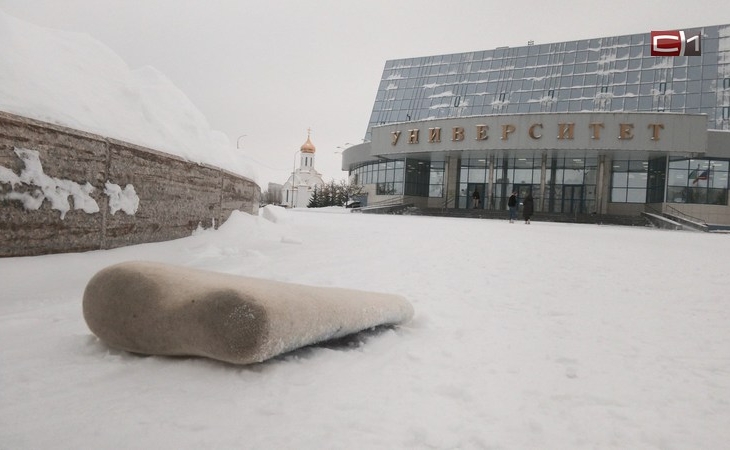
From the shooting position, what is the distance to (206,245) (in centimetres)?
746

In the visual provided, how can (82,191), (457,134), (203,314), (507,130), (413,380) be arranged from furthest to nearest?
(457,134) → (507,130) → (82,191) → (413,380) → (203,314)

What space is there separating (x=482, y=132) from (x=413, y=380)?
32.9 meters

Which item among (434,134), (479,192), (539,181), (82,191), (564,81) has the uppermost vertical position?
(564,81)

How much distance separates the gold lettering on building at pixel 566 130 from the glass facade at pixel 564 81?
59.0 feet

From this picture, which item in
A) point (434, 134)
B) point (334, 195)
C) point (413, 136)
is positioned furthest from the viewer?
point (334, 195)

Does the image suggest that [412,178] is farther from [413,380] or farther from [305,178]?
[305,178]

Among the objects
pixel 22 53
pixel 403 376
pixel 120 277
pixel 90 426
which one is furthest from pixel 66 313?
pixel 22 53

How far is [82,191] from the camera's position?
5137mm

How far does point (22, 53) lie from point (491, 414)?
20.6ft

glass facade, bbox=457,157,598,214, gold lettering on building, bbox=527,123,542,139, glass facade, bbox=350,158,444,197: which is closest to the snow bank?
gold lettering on building, bbox=527,123,542,139

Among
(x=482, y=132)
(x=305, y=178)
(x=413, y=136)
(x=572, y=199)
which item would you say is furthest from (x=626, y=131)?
(x=305, y=178)

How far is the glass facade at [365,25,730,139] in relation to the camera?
44250 mm

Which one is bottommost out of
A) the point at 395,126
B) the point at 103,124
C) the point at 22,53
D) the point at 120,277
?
the point at 120,277

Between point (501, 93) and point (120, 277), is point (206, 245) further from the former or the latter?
point (501, 93)
